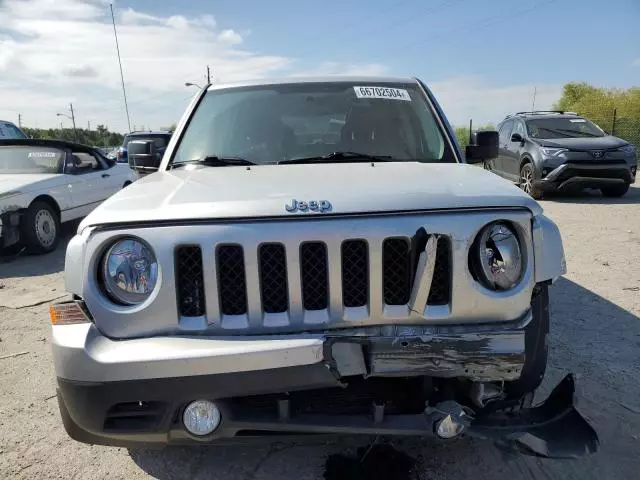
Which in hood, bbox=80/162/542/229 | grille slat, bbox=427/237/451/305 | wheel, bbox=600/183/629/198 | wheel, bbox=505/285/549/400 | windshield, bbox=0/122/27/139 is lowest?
wheel, bbox=600/183/629/198

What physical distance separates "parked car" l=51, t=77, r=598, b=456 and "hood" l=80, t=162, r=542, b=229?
13 millimetres

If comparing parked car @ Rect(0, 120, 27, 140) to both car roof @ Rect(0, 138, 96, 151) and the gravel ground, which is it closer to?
car roof @ Rect(0, 138, 96, 151)

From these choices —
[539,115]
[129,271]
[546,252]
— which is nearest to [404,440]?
[546,252]

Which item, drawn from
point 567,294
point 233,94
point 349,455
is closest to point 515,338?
point 349,455

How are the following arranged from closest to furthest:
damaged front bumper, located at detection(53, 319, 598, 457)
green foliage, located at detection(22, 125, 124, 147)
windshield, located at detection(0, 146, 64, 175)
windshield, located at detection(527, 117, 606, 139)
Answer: damaged front bumper, located at detection(53, 319, 598, 457)
windshield, located at detection(0, 146, 64, 175)
windshield, located at detection(527, 117, 606, 139)
green foliage, located at detection(22, 125, 124, 147)

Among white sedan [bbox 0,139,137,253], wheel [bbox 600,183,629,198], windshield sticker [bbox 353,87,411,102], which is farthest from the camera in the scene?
wheel [bbox 600,183,629,198]

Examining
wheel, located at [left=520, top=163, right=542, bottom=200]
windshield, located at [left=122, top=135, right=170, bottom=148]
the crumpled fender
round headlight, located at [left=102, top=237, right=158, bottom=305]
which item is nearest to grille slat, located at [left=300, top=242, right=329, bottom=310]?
round headlight, located at [left=102, top=237, right=158, bottom=305]

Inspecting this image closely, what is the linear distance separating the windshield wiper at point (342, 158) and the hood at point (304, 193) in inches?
14.3

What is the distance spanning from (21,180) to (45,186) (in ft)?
1.02

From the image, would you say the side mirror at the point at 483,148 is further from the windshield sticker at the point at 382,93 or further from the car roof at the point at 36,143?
the car roof at the point at 36,143

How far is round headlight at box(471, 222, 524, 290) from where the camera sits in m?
2.03

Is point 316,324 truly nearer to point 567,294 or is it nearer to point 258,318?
point 258,318

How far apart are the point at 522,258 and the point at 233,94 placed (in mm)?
2453

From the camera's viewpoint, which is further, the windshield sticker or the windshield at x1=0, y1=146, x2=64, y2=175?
the windshield at x1=0, y1=146, x2=64, y2=175
